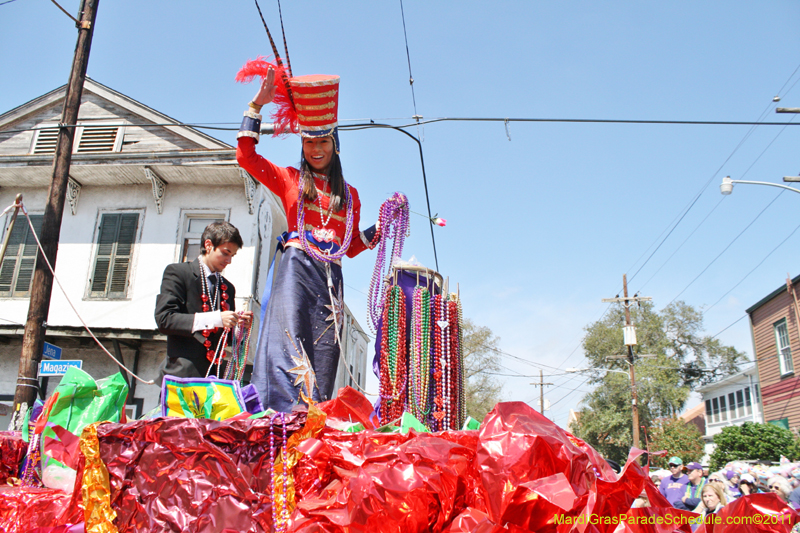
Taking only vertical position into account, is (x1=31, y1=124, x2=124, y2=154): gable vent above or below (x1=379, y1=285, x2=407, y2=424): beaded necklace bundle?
above

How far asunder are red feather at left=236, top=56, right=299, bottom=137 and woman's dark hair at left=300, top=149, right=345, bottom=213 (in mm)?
198

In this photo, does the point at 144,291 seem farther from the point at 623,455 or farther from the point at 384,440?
the point at 623,455

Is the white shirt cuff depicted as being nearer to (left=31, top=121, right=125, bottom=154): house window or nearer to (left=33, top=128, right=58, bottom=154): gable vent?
(left=31, top=121, right=125, bottom=154): house window

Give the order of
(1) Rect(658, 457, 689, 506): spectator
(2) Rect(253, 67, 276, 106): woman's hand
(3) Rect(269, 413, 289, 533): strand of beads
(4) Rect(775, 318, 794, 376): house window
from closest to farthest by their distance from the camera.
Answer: (3) Rect(269, 413, 289, 533): strand of beads < (2) Rect(253, 67, 276, 106): woman's hand < (1) Rect(658, 457, 689, 506): spectator < (4) Rect(775, 318, 794, 376): house window

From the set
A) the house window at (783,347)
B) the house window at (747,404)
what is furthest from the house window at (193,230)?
the house window at (747,404)

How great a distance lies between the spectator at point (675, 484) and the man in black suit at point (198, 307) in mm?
6345

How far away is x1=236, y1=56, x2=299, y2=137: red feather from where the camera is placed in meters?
3.32

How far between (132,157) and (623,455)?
31965 mm

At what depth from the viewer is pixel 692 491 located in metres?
7.51

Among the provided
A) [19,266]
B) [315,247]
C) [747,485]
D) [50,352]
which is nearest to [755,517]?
[315,247]

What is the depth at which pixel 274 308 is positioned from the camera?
10.3ft

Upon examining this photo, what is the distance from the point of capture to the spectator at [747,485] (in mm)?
6450

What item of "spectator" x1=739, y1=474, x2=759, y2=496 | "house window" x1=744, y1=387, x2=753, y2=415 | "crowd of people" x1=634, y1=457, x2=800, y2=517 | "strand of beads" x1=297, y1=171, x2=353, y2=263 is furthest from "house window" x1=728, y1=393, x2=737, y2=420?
"strand of beads" x1=297, y1=171, x2=353, y2=263

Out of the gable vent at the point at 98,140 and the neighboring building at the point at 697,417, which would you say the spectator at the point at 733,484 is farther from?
the neighboring building at the point at 697,417
